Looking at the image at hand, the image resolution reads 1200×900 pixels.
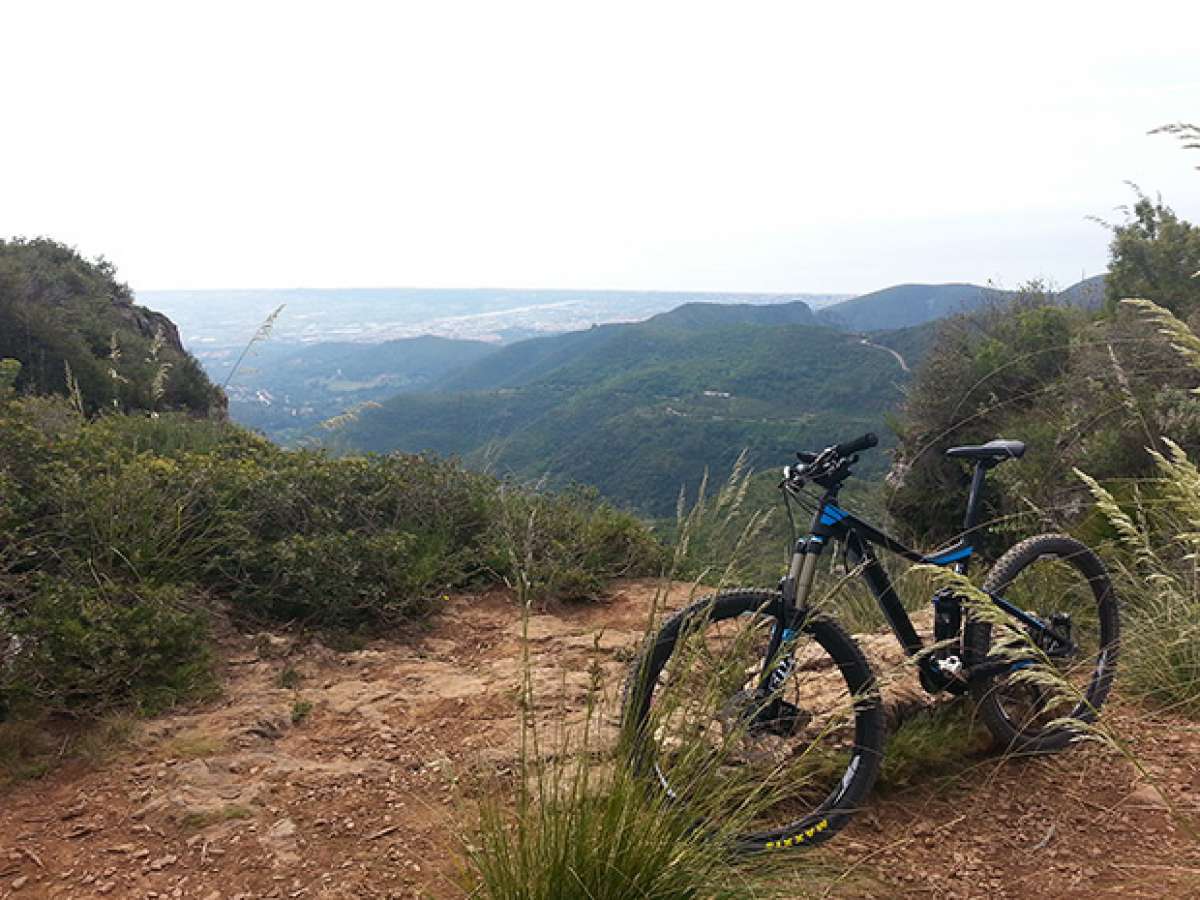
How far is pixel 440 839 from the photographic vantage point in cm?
249

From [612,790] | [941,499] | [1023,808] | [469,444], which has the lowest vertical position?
[469,444]

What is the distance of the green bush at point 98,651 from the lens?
120 inches

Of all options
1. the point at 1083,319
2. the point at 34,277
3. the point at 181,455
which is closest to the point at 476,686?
the point at 181,455

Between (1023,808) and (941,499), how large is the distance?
41.3 feet

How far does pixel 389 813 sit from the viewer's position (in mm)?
2650

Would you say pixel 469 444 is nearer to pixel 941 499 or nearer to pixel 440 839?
pixel 941 499

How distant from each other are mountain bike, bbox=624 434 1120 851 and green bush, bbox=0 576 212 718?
2.36 metres

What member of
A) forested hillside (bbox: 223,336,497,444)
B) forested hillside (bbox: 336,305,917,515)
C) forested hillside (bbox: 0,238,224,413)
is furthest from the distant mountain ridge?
forested hillside (bbox: 0,238,224,413)

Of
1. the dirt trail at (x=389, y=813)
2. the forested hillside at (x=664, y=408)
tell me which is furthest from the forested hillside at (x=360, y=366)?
the dirt trail at (x=389, y=813)

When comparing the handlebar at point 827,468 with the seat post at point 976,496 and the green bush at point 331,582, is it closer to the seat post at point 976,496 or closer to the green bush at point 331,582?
the seat post at point 976,496

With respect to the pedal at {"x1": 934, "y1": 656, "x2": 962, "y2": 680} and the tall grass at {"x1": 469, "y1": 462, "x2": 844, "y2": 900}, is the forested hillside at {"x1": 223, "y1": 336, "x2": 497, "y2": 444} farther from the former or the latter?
the tall grass at {"x1": 469, "y1": 462, "x2": 844, "y2": 900}

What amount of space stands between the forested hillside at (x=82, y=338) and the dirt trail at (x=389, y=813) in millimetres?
6097

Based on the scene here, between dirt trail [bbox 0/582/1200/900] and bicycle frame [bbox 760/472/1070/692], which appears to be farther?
bicycle frame [bbox 760/472/1070/692]

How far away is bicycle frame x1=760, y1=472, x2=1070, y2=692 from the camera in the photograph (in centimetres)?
248
